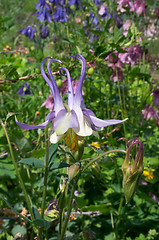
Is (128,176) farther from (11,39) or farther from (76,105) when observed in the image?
(11,39)

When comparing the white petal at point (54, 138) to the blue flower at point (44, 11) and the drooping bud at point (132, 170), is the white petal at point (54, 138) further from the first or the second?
the blue flower at point (44, 11)

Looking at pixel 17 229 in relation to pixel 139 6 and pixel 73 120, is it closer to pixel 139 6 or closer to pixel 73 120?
pixel 73 120

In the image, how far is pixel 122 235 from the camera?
5.49 feet

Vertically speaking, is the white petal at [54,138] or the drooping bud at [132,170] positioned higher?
the white petal at [54,138]

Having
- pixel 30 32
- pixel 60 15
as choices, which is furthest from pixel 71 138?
pixel 30 32

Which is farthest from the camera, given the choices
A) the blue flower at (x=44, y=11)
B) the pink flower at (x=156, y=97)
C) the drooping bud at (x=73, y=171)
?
the blue flower at (x=44, y=11)

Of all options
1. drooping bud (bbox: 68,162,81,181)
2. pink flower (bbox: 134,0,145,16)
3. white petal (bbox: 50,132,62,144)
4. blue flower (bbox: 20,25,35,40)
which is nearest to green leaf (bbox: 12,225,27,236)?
drooping bud (bbox: 68,162,81,181)

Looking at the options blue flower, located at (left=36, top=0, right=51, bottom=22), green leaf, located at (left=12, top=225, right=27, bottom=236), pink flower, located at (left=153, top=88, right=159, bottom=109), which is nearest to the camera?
green leaf, located at (left=12, top=225, right=27, bottom=236)

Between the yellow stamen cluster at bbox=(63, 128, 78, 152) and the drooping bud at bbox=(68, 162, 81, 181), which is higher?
the yellow stamen cluster at bbox=(63, 128, 78, 152)

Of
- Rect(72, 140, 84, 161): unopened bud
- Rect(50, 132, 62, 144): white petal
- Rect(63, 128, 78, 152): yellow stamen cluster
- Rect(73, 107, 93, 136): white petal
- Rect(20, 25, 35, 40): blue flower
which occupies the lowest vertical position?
Rect(72, 140, 84, 161): unopened bud

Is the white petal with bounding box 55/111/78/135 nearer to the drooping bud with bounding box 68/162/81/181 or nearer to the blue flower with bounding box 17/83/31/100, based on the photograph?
the drooping bud with bounding box 68/162/81/181

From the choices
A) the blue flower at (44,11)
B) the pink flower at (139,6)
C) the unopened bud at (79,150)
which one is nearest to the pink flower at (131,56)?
the pink flower at (139,6)

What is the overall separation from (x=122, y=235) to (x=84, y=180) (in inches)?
16.6

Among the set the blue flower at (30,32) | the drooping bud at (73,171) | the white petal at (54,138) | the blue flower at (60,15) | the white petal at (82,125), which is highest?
the blue flower at (60,15)
